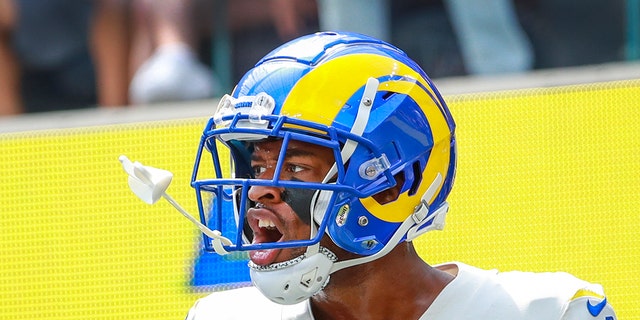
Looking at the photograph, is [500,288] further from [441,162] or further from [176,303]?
[176,303]

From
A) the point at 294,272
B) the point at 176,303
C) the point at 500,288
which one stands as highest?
the point at 294,272

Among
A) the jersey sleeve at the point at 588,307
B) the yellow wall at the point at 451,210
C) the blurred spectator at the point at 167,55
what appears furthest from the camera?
the blurred spectator at the point at 167,55

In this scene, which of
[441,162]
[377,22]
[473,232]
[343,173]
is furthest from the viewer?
[377,22]

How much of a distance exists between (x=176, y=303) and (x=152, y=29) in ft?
4.49

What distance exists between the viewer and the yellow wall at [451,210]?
8.20 ft

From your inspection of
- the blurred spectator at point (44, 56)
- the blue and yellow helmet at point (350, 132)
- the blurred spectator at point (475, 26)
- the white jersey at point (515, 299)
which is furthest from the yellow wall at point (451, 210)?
the blurred spectator at point (44, 56)

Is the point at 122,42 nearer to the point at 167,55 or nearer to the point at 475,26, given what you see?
the point at 167,55

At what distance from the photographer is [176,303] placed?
8.63 ft

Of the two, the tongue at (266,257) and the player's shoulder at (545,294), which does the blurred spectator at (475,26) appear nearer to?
the player's shoulder at (545,294)

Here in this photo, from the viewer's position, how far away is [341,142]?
185 centimetres

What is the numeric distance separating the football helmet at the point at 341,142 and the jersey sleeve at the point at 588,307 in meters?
0.25

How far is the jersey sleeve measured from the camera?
1.96m

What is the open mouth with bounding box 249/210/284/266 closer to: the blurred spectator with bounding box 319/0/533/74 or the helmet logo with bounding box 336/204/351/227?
the helmet logo with bounding box 336/204/351/227

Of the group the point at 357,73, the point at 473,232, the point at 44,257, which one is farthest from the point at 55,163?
the point at 357,73
